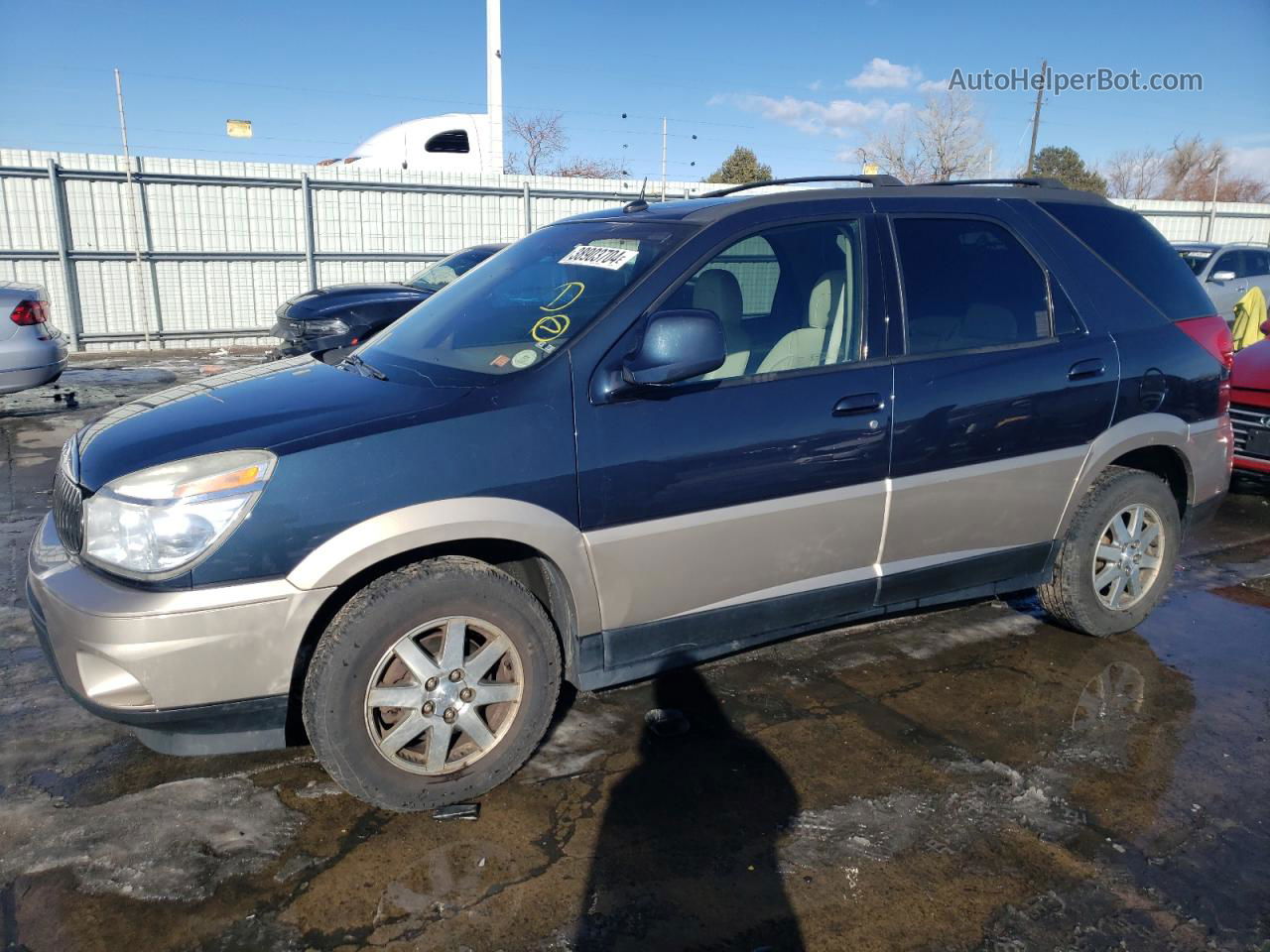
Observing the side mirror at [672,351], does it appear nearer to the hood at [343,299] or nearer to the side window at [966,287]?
the side window at [966,287]

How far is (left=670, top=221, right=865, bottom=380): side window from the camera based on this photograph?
3436 millimetres

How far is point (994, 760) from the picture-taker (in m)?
3.35

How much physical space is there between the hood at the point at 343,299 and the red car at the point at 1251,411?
740 centimetres

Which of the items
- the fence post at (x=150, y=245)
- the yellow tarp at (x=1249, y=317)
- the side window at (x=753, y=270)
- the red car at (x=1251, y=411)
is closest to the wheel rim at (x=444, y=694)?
the side window at (x=753, y=270)

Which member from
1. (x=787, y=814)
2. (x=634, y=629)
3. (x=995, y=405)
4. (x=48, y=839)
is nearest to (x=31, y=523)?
(x=48, y=839)

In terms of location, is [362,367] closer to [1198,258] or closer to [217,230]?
[217,230]

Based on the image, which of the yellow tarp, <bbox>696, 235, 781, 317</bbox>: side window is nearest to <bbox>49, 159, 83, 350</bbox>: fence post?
<bbox>696, 235, 781, 317</bbox>: side window

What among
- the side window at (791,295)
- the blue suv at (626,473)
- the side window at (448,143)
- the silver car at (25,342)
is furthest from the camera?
the side window at (448,143)

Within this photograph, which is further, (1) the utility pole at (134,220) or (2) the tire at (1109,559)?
(1) the utility pole at (134,220)

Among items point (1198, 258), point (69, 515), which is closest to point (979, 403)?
point (69, 515)

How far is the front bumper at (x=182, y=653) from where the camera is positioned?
2562mm

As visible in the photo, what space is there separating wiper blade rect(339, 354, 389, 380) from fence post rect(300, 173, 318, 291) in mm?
12595

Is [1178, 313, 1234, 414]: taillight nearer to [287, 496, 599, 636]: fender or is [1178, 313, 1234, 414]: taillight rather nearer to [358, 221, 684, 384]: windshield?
[358, 221, 684, 384]: windshield

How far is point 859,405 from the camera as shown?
11.2 feet
